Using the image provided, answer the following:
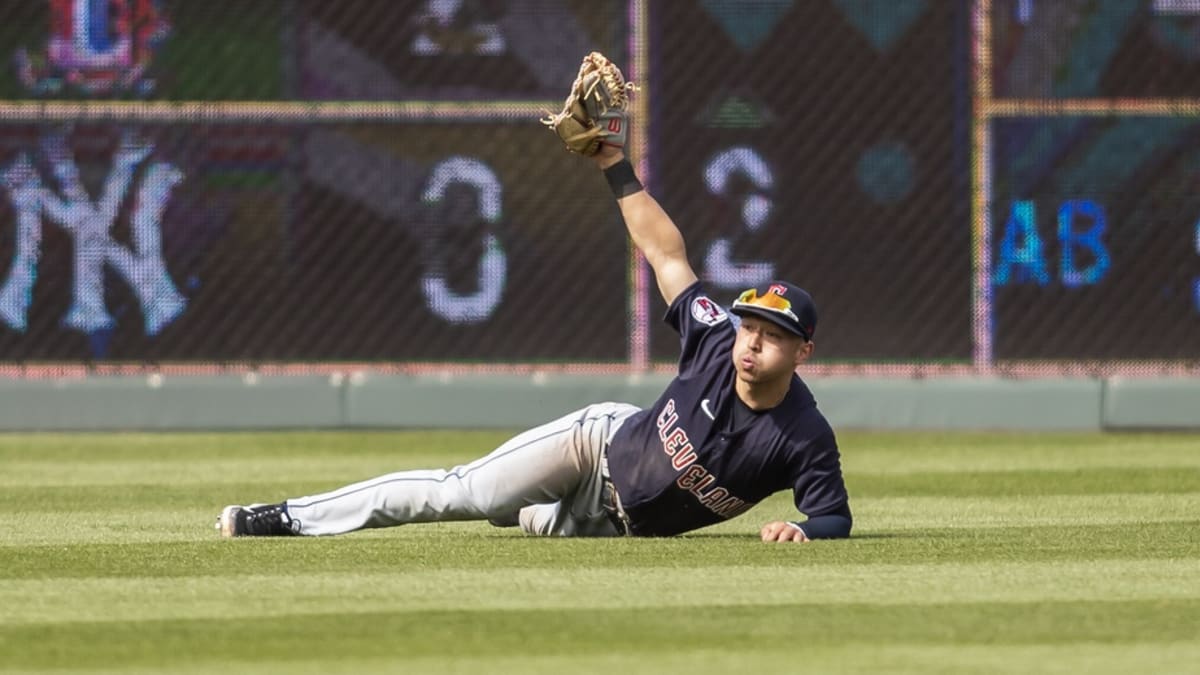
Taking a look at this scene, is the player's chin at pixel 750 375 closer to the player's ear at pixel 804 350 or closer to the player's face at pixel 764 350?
the player's face at pixel 764 350

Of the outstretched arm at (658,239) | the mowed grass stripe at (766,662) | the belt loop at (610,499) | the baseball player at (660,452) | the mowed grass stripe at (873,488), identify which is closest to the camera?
the mowed grass stripe at (766,662)

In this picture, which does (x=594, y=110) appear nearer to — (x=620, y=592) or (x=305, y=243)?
(x=620, y=592)

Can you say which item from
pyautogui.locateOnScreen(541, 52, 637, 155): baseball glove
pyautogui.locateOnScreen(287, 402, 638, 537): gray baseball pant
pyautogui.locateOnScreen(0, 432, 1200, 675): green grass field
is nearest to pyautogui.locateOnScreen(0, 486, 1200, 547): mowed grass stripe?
pyautogui.locateOnScreen(0, 432, 1200, 675): green grass field

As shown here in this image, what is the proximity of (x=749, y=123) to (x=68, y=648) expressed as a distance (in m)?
7.25

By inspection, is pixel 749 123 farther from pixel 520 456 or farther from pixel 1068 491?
pixel 520 456

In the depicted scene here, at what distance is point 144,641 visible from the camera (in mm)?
4699

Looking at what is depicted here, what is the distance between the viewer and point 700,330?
6.67 m

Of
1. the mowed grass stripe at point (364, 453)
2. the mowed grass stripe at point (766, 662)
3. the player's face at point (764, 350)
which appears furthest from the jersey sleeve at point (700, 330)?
the mowed grass stripe at point (364, 453)

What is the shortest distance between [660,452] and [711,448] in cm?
18

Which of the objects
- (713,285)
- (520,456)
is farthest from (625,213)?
(713,285)

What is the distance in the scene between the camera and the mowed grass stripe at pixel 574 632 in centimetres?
455

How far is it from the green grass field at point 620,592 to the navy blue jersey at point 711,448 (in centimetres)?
15

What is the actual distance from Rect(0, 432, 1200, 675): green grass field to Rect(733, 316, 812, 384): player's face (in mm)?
510

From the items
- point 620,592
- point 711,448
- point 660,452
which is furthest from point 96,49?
point 620,592
